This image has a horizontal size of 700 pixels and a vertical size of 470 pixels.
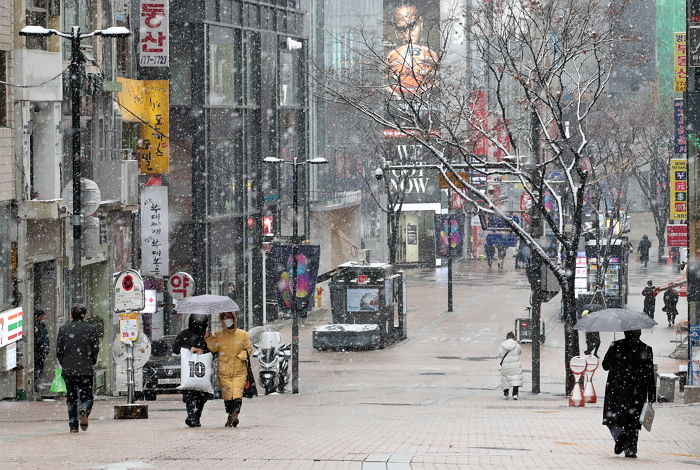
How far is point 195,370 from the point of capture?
15461mm

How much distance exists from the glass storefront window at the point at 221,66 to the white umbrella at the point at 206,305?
2671cm

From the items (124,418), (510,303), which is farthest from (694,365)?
(510,303)

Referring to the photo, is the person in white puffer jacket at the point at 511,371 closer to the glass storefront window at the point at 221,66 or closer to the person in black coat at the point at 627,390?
the person in black coat at the point at 627,390

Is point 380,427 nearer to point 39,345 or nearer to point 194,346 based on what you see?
point 194,346

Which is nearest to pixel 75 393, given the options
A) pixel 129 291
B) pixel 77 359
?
pixel 77 359

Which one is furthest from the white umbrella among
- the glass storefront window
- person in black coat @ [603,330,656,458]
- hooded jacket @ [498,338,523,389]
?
the glass storefront window

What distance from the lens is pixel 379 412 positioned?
21.4 metres

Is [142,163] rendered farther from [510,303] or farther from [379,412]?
[510,303]

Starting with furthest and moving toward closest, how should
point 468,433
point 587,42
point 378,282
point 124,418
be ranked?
point 378,282 → point 587,42 → point 124,418 → point 468,433

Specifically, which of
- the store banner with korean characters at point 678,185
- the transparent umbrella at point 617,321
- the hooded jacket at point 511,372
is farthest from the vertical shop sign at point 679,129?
the transparent umbrella at point 617,321

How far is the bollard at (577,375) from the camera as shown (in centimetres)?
2192

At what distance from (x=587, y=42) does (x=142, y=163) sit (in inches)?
555

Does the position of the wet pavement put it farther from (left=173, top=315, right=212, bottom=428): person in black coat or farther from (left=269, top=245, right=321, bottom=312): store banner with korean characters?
(left=269, top=245, right=321, bottom=312): store banner with korean characters

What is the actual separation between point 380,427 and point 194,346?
3.20m
